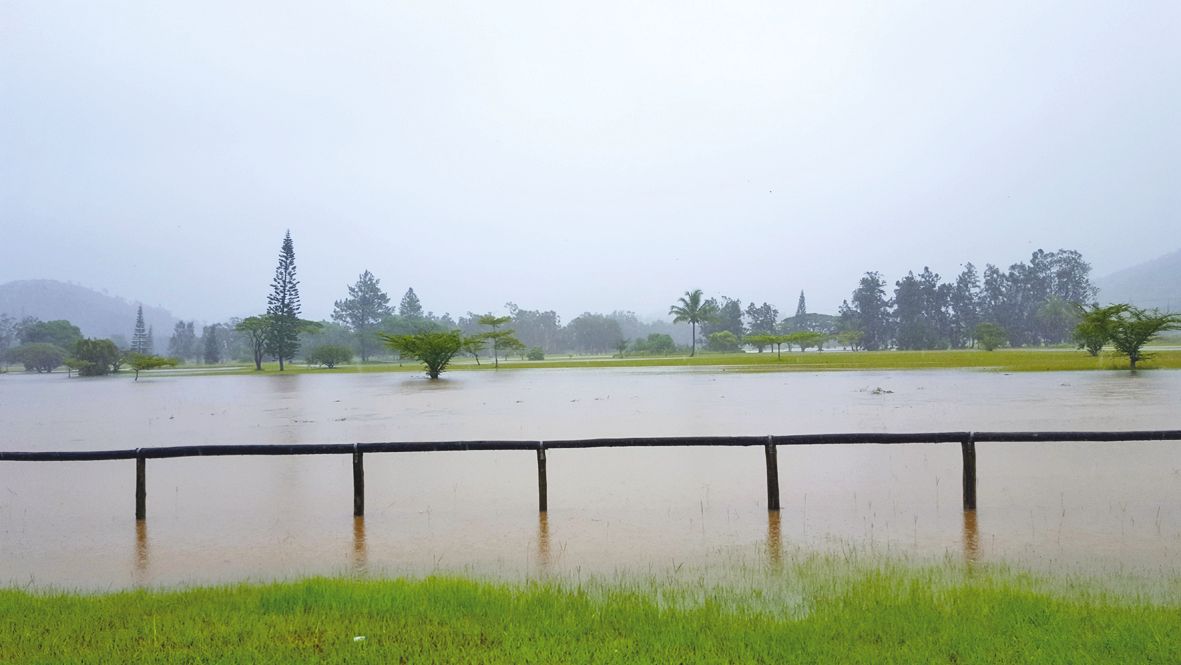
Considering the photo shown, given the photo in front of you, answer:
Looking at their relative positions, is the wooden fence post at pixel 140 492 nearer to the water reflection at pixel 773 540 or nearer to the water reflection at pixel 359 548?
the water reflection at pixel 359 548

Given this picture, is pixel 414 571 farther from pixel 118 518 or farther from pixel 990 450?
pixel 990 450

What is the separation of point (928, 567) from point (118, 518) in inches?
305

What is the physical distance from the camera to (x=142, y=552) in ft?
20.8

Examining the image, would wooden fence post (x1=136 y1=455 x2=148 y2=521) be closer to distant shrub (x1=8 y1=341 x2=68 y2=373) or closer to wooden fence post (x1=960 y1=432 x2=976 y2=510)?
wooden fence post (x1=960 y1=432 x2=976 y2=510)

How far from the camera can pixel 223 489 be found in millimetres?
9406

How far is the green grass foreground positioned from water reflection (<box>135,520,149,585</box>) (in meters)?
0.79

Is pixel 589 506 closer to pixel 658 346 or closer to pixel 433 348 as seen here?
pixel 433 348

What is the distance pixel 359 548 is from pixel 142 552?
185 cm

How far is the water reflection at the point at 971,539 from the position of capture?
Answer: 5.66 meters

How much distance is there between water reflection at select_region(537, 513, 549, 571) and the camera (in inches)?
227

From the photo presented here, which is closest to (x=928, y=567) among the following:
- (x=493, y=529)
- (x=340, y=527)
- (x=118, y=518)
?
(x=493, y=529)

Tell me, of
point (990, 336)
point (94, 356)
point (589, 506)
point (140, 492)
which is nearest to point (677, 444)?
point (589, 506)

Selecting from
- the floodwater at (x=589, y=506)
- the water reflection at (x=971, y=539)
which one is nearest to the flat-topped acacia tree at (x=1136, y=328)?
the floodwater at (x=589, y=506)

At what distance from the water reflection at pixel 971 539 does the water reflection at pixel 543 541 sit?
10.4 ft
